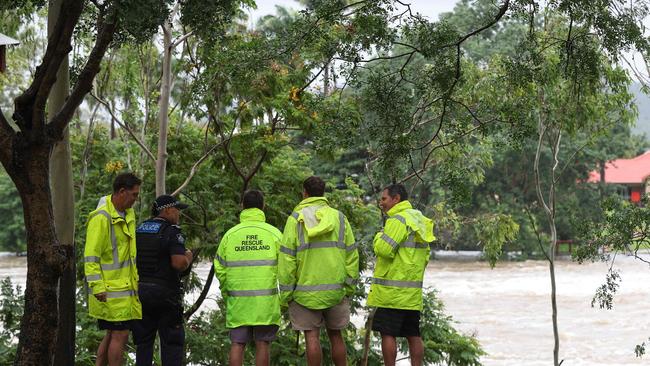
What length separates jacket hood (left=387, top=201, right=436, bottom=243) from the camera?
7164 millimetres

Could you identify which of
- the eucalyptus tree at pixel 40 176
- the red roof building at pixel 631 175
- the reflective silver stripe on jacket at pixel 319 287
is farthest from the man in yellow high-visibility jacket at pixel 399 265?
the red roof building at pixel 631 175

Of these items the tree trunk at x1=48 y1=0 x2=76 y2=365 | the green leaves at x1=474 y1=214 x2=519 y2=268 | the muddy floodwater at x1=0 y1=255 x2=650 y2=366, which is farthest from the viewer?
the muddy floodwater at x1=0 y1=255 x2=650 y2=366

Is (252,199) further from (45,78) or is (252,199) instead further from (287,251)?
(45,78)

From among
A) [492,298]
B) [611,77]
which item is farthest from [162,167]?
[492,298]

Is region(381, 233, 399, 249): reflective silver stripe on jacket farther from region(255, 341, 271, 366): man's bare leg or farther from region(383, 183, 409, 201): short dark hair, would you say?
region(255, 341, 271, 366): man's bare leg

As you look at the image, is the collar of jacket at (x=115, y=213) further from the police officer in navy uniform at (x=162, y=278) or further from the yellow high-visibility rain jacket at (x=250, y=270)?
the yellow high-visibility rain jacket at (x=250, y=270)

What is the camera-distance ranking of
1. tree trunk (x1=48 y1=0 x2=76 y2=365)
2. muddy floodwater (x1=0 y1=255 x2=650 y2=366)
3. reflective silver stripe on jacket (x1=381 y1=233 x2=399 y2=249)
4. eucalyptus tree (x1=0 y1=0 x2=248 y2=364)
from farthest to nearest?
muddy floodwater (x1=0 y1=255 x2=650 y2=366) < tree trunk (x1=48 y1=0 x2=76 y2=365) < reflective silver stripe on jacket (x1=381 y1=233 x2=399 y2=249) < eucalyptus tree (x1=0 y1=0 x2=248 y2=364)

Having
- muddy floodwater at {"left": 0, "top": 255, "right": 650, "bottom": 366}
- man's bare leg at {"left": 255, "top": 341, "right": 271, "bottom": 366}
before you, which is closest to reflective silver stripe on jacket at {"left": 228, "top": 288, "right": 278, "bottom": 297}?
man's bare leg at {"left": 255, "top": 341, "right": 271, "bottom": 366}

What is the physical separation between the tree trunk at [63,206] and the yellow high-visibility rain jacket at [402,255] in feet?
10.1

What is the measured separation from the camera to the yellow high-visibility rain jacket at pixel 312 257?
7070mm

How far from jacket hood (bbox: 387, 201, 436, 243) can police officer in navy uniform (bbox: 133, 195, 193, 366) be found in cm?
159

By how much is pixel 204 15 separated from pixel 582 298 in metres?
32.0

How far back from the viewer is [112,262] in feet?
22.2

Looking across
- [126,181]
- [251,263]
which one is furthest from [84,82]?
[251,263]
